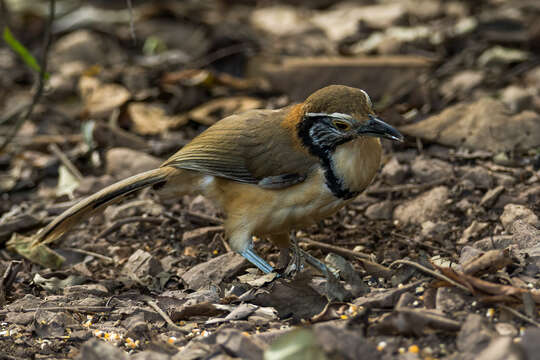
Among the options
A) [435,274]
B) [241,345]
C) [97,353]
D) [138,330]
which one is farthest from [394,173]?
[97,353]

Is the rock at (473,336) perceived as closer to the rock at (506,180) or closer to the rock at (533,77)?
the rock at (506,180)

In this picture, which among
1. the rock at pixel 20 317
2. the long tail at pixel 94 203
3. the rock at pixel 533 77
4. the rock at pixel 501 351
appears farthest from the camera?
the rock at pixel 533 77

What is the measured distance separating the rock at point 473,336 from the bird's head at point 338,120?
1.45 metres

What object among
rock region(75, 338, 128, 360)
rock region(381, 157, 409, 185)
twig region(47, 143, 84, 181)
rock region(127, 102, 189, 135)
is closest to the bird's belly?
rock region(381, 157, 409, 185)

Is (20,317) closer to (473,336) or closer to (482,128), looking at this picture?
(473,336)

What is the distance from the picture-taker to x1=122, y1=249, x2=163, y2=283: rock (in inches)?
207

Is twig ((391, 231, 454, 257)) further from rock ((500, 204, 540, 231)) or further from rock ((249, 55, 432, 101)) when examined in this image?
rock ((249, 55, 432, 101))

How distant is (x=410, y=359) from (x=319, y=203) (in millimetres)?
1682

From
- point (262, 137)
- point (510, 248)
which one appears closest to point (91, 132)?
point (262, 137)

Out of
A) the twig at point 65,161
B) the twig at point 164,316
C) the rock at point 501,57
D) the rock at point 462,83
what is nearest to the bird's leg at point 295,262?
the twig at point 164,316

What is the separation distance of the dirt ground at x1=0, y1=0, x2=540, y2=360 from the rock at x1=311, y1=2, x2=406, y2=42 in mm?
41

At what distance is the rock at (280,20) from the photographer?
9.75m

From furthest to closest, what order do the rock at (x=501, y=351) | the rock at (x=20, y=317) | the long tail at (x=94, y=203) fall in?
the long tail at (x=94, y=203)
the rock at (x=20, y=317)
the rock at (x=501, y=351)

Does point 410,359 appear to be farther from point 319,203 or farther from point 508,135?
point 508,135
